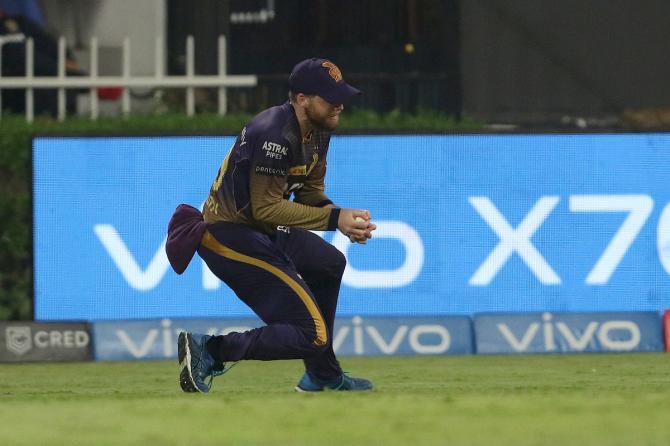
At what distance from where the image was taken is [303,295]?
816 cm

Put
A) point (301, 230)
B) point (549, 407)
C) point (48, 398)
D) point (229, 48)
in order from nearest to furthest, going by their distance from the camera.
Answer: point (549, 407), point (48, 398), point (301, 230), point (229, 48)

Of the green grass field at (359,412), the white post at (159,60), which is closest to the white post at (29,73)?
the white post at (159,60)

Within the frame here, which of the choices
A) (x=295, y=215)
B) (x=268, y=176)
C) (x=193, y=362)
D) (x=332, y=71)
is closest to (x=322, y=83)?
(x=332, y=71)

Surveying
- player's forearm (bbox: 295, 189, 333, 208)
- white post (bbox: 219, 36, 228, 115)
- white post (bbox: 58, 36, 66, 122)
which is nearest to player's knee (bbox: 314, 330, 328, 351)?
player's forearm (bbox: 295, 189, 333, 208)

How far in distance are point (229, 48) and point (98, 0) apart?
4.50 ft

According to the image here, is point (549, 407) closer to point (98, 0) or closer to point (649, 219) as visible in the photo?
point (649, 219)

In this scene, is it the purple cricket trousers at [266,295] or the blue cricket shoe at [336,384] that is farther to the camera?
the blue cricket shoe at [336,384]

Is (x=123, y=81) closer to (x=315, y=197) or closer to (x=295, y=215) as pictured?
(x=315, y=197)

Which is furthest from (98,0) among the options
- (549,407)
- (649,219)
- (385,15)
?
(549,407)

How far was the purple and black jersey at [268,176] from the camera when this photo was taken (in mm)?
8016

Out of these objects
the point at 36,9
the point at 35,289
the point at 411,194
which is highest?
the point at 36,9

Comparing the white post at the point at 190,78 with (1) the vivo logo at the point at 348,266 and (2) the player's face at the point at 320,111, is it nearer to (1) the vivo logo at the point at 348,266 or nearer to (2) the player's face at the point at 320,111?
(1) the vivo logo at the point at 348,266

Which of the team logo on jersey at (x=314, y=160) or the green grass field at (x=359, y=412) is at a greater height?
the team logo on jersey at (x=314, y=160)

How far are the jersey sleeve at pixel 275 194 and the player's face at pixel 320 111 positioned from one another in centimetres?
24
